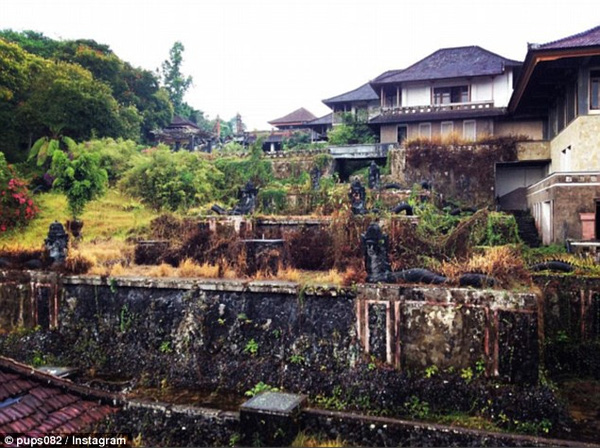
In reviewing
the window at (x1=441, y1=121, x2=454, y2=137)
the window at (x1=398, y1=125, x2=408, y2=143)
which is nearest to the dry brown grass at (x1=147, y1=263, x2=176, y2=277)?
the window at (x1=398, y1=125, x2=408, y2=143)

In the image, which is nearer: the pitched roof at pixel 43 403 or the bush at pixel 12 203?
the pitched roof at pixel 43 403

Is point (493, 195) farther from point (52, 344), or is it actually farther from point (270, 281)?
point (52, 344)

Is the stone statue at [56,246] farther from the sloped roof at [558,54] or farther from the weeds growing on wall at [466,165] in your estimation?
the weeds growing on wall at [466,165]

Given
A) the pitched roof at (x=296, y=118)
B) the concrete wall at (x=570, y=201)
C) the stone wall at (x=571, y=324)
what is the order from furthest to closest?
the pitched roof at (x=296, y=118) → the concrete wall at (x=570, y=201) → the stone wall at (x=571, y=324)

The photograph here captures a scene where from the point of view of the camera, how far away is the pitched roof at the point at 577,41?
48.7ft

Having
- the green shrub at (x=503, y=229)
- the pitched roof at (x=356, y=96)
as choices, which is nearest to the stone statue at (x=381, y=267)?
the green shrub at (x=503, y=229)

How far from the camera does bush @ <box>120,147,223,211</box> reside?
23203 mm

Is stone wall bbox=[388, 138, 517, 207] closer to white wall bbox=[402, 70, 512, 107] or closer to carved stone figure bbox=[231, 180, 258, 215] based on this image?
white wall bbox=[402, 70, 512, 107]

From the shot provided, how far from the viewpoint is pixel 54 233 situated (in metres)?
12.9

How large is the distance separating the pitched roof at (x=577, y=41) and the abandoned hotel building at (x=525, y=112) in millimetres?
28

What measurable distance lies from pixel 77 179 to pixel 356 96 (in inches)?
923

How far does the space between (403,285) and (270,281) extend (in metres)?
3.10

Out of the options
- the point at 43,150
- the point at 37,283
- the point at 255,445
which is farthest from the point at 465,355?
the point at 43,150

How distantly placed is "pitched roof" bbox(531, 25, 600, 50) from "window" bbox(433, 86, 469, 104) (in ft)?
43.6
